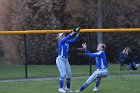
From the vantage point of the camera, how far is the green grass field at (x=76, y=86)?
15.7m

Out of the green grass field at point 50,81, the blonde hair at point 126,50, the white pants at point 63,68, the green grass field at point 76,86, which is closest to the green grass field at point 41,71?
the green grass field at point 50,81

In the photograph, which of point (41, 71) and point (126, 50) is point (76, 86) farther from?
point (126, 50)

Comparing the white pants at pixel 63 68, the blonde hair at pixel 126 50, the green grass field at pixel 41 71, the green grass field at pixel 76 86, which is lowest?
the green grass field at pixel 41 71

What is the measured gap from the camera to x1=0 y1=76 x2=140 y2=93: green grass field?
619 inches

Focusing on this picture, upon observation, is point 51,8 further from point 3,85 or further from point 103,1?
point 3,85

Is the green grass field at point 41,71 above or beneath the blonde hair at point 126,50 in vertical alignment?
beneath

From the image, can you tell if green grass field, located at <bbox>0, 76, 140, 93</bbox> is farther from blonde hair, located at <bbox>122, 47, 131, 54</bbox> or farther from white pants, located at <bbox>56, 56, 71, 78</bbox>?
blonde hair, located at <bbox>122, 47, 131, 54</bbox>

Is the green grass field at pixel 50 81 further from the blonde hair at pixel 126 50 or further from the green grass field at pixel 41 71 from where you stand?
Answer: the blonde hair at pixel 126 50

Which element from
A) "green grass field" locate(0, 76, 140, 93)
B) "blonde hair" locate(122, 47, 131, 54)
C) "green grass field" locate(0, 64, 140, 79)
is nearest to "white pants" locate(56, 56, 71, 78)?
"green grass field" locate(0, 76, 140, 93)

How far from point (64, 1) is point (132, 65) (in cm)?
719

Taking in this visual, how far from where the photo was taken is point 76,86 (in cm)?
1695

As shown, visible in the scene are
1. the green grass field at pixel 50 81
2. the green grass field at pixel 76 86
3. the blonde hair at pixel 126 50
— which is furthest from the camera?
the blonde hair at pixel 126 50

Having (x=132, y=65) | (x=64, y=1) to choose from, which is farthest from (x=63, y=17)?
(x=132, y=65)

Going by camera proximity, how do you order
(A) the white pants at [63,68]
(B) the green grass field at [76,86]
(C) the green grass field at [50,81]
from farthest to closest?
(C) the green grass field at [50,81]
(B) the green grass field at [76,86]
(A) the white pants at [63,68]
